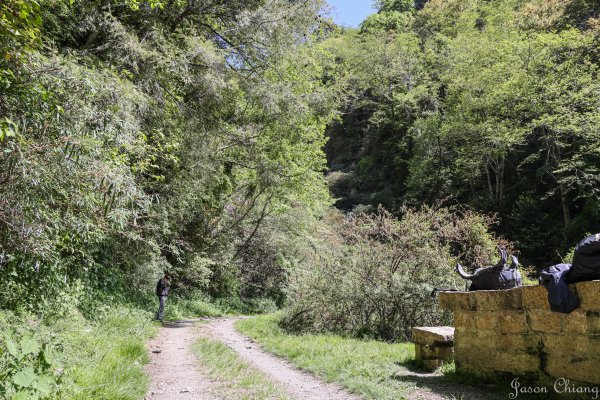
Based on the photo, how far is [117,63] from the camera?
918 centimetres

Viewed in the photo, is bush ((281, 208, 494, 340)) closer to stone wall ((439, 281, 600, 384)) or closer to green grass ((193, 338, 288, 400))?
green grass ((193, 338, 288, 400))

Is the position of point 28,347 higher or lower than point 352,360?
higher

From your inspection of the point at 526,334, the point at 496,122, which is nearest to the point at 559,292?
the point at 526,334

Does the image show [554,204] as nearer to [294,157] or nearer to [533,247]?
[533,247]

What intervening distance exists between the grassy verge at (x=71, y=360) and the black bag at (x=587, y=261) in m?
4.59

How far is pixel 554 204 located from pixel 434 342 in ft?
64.1

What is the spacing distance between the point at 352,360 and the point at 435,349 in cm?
124

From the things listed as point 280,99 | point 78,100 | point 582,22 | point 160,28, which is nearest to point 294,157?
point 280,99

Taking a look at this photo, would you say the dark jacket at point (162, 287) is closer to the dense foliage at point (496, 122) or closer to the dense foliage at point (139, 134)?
the dense foliage at point (139, 134)

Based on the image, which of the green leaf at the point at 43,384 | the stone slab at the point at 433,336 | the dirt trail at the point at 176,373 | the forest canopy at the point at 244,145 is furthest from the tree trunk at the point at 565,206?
the green leaf at the point at 43,384

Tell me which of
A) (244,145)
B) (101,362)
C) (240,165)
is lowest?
(101,362)

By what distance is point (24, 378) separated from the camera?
2.95 metres

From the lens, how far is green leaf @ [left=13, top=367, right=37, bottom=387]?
9.49ft

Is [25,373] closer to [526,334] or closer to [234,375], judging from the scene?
[234,375]
